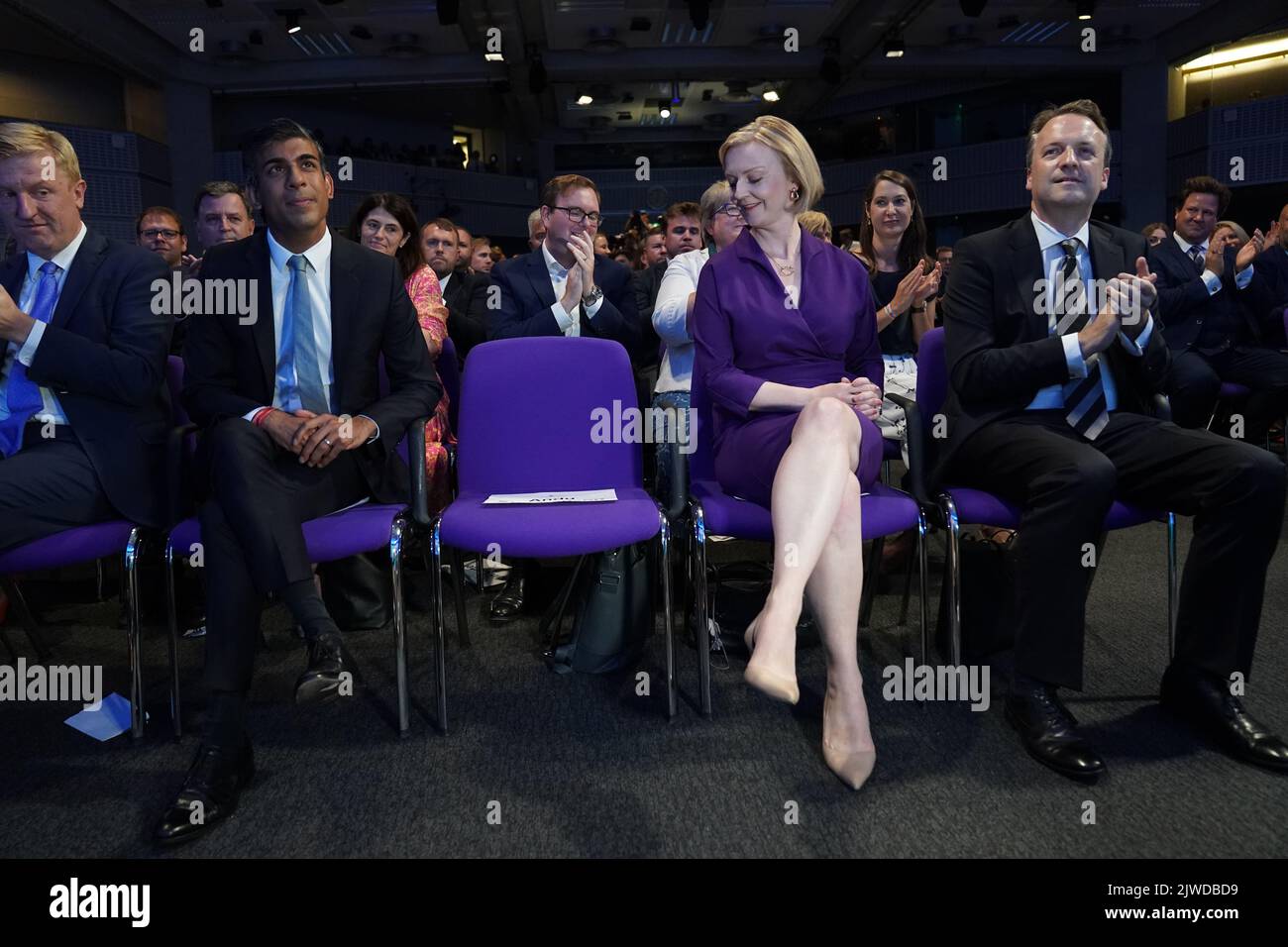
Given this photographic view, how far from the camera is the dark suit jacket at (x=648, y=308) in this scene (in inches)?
140

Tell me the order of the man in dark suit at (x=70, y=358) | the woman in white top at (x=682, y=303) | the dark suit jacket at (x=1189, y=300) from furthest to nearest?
the dark suit jacket at (x=1189, y=300) < the woman in white top at (x=682, y=303) < the man in dark suit at (x=70, y=358)

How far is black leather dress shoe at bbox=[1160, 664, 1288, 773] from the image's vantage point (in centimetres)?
184

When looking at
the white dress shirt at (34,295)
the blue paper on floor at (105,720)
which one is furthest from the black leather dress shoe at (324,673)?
the white dress shirt at (34,295)

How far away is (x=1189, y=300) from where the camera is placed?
4195mm

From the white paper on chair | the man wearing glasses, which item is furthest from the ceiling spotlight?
the white paper on chair

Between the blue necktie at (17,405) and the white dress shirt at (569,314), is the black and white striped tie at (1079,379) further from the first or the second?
Answer: the blue necktie at (17,405)

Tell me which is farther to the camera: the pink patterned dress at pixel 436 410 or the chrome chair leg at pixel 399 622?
the pink patterned dress at pixel 436 410

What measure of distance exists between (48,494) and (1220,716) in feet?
8.45

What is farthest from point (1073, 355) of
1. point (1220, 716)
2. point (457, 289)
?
point (457, 289)

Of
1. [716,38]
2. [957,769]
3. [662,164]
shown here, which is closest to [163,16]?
[716,38]

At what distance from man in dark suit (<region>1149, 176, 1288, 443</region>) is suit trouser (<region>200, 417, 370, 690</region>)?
12.6 feet

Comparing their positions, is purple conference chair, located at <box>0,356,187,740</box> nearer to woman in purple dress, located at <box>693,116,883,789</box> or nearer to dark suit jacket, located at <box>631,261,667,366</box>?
woman in purple dress, located at <box>693,116,883,789</box>

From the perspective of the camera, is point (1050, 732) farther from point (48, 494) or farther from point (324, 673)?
point (48, 494)
